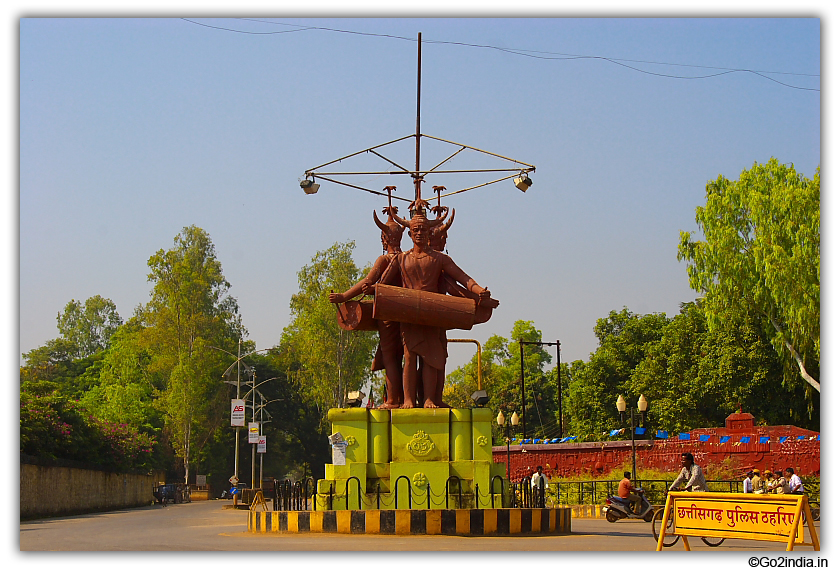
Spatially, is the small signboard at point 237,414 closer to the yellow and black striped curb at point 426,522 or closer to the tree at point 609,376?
→ the tree at point 609,376

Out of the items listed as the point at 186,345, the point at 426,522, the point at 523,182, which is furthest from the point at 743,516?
the point at 186,345

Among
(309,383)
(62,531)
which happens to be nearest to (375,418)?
(62,531)

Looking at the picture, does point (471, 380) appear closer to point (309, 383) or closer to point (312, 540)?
point (309, 383)

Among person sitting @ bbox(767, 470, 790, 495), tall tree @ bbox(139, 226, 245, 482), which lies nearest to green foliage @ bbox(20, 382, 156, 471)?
tall tree @ bbox(139, 226, 245, 482)

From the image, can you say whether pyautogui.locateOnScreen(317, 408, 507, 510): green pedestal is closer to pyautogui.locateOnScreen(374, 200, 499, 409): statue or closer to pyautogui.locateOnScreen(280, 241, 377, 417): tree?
pyautogui.locateOnScreen(374, 200, 499, 409): statue

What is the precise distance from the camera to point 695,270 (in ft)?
117

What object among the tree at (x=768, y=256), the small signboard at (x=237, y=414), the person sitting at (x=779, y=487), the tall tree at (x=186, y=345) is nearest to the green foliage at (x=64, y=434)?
the small signboard at (x=237, y=414)

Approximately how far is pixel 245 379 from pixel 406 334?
167 ft

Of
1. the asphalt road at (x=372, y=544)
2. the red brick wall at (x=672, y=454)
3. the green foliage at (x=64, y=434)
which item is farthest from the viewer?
the red brick wall at (x=672, y=454)

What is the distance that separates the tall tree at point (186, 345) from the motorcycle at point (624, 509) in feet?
121

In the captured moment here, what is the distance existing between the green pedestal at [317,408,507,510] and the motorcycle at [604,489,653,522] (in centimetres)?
491

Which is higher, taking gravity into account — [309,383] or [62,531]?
[309,383]

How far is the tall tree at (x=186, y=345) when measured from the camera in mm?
53406

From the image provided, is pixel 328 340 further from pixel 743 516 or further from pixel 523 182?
pixel 743 516
